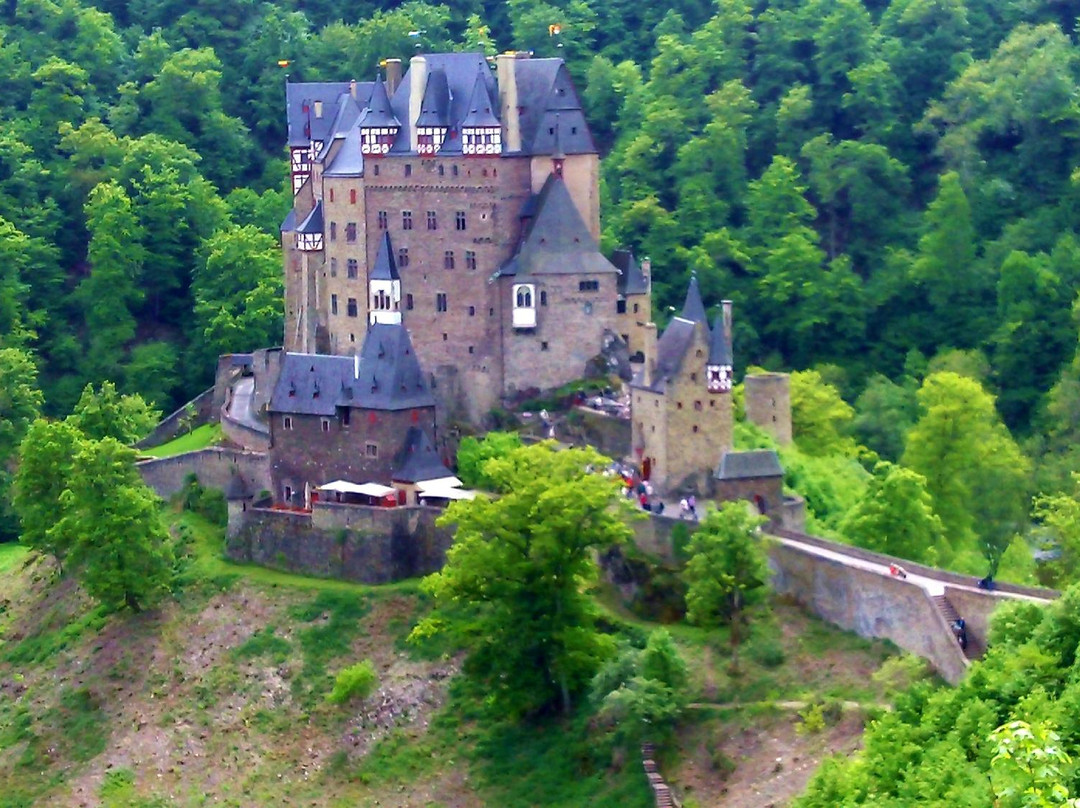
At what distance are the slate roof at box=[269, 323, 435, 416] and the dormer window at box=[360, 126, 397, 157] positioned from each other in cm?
540

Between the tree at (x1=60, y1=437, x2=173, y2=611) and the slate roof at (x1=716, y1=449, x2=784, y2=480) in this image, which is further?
the tree at (x1=60, y1=437, x2=173, y2=611)

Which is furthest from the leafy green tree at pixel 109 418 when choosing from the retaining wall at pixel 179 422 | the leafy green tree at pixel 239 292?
the leafy green tree at pixel 239 292

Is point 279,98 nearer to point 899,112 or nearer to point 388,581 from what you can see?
point 899,112

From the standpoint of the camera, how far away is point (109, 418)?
266 feet

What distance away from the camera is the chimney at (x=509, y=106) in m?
71.8

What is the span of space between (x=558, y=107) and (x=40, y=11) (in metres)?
47.1

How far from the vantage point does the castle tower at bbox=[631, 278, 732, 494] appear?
65625 millimetres

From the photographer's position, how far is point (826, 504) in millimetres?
72938

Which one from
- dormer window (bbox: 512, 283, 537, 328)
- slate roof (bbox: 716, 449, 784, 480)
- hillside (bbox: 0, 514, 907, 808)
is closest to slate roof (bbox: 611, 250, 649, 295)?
dormer window (bbox: 512, 283, 537, 328)

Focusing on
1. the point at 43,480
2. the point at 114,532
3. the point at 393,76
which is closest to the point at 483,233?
the point at 393,76

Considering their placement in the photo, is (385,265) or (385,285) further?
(385,285)

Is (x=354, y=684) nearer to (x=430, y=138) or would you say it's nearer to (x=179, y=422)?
(x=430, y=138)

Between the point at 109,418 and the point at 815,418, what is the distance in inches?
908

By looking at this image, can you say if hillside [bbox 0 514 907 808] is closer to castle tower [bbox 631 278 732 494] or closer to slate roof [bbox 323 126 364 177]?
castle tower [bbox 631 278 732 494]
